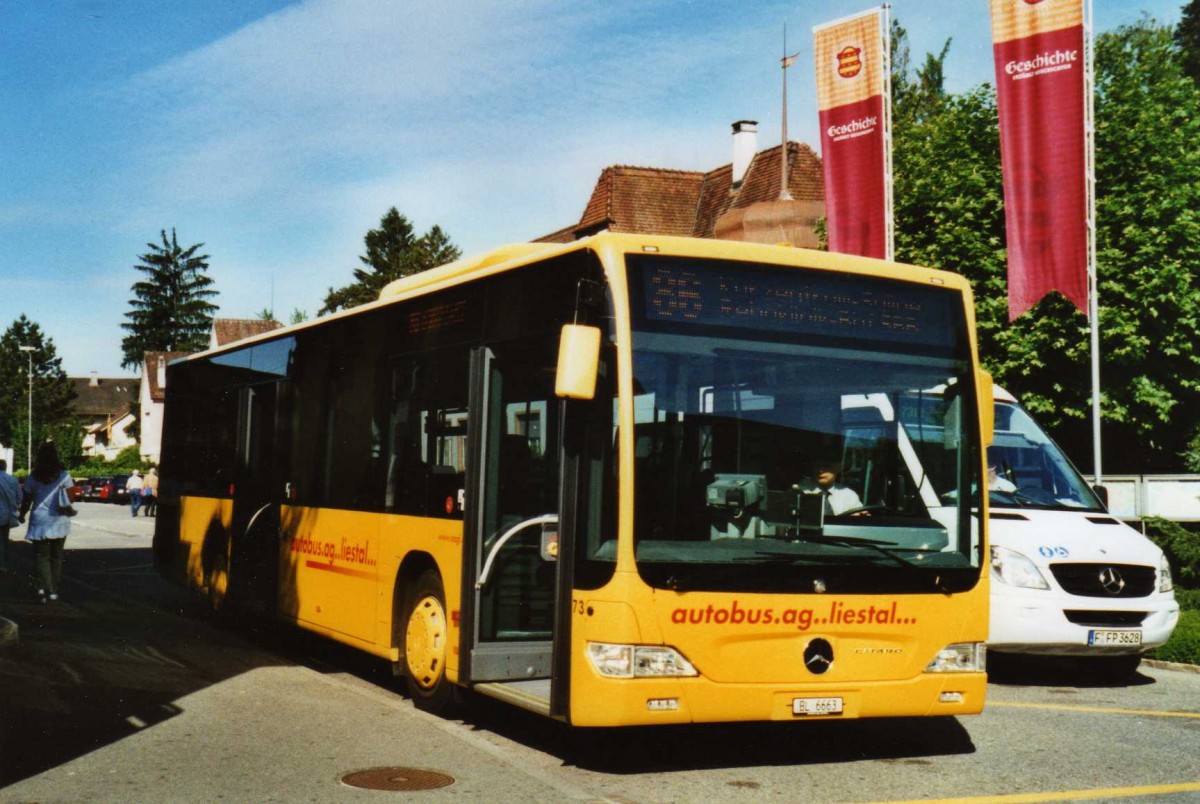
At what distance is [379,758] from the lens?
8.14 m

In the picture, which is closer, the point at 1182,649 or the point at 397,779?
the point at 397,779

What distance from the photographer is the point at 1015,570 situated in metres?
11.7

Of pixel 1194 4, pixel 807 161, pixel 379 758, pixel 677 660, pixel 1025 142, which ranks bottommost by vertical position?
pixel 379 758

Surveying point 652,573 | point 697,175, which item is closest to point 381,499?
point 652,573

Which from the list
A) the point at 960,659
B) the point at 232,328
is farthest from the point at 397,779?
the point at 232,328

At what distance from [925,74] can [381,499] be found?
45743 mm

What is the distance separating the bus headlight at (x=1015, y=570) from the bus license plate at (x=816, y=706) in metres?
4.23

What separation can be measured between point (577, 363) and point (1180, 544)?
13180 millimetres

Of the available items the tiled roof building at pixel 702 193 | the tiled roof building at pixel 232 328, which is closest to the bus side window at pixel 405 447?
the tiled roof building at pixel 702 193

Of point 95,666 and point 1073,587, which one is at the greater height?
point 1073,587

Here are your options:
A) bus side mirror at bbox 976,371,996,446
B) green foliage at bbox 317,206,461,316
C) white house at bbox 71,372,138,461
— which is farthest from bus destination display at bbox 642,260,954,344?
white house at bbox 71,372,138,461

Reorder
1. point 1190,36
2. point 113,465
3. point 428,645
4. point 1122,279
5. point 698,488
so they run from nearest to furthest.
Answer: point 698,488
point 428,645
point 1122,279
point 1190,36
point 113,465

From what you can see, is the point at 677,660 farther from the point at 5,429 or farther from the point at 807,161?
the point at 5,429

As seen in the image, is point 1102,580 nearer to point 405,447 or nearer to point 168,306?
point 405,447
